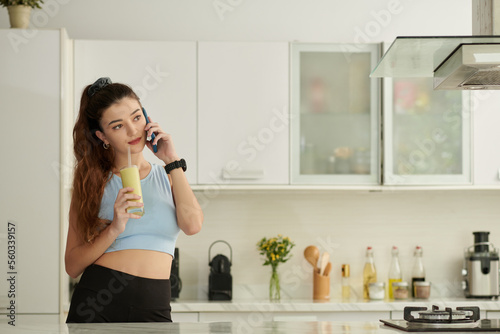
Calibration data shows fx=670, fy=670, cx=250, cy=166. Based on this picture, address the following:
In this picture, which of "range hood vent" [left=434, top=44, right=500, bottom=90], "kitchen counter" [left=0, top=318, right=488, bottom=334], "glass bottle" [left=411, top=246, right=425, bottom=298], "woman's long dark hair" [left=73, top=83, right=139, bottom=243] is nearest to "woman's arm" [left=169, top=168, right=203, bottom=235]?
"woman's long dark hair" [left=73, top=83, right=139, bottom=243]

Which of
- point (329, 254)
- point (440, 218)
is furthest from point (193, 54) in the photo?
point (440, 218)

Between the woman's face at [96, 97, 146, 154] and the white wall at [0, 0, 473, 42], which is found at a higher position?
the white wall at [0, 0, 473, 42]

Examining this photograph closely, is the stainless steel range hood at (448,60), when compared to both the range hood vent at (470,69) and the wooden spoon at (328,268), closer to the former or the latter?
the range hood vent at (470,69)

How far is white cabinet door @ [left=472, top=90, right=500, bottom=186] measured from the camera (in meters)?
3.48

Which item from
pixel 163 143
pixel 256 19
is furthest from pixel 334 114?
pixel 163 143

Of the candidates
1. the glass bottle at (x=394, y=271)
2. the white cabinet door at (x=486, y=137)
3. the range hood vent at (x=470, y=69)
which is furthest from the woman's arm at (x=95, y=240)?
the white cabinet door at (x=486, y=137)

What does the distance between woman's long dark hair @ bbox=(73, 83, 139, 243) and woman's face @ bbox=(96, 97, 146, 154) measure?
0.06ft

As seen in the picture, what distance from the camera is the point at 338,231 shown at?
3.75 metres

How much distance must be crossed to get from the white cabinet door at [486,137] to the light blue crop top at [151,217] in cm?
192

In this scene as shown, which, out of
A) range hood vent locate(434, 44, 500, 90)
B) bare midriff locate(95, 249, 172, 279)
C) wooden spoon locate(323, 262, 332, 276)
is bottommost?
wooden spoon locate(323, 262, 332, 276)

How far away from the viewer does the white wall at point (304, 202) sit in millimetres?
3711

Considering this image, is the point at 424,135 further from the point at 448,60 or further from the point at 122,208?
the point at 122,208

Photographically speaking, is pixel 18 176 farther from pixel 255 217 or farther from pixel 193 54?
pixel 255 217

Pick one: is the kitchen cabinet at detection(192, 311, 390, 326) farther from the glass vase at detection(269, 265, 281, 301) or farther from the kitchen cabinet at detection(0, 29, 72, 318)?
the kitchen cabinet at detection(0, 29, 72, 318)
